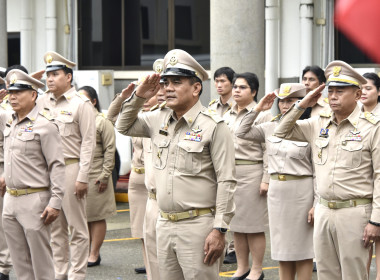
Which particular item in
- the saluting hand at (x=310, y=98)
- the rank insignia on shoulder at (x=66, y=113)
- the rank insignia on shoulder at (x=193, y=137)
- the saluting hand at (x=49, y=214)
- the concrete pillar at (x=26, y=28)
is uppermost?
the concrete pillar at (x=26, y=28)

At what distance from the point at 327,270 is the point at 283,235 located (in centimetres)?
144

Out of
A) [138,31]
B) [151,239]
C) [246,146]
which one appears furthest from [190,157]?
[138,31]

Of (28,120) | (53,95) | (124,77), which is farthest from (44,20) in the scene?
(28,120)

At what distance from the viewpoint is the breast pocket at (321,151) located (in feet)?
16.4

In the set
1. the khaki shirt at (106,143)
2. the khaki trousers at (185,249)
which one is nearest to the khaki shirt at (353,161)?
the khaki trousers at (185,249)

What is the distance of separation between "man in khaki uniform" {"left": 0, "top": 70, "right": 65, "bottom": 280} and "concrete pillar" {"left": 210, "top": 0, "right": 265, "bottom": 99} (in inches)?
167

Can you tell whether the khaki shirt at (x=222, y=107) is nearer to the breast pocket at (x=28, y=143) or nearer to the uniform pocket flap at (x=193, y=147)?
the breast pocket at (x=28, y=143)

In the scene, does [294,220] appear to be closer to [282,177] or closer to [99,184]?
[282,177]

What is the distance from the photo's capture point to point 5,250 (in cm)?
780

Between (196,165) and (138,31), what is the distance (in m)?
11.7

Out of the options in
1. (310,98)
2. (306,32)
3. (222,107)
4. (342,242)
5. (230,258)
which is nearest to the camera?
(342,242)

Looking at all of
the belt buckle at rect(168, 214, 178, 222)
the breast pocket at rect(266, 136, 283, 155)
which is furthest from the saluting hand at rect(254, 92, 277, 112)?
the belt buckle at rect(168, 214, 178, 222)

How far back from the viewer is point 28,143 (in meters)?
5.98

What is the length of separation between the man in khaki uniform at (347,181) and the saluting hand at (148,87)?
3.89 feet
